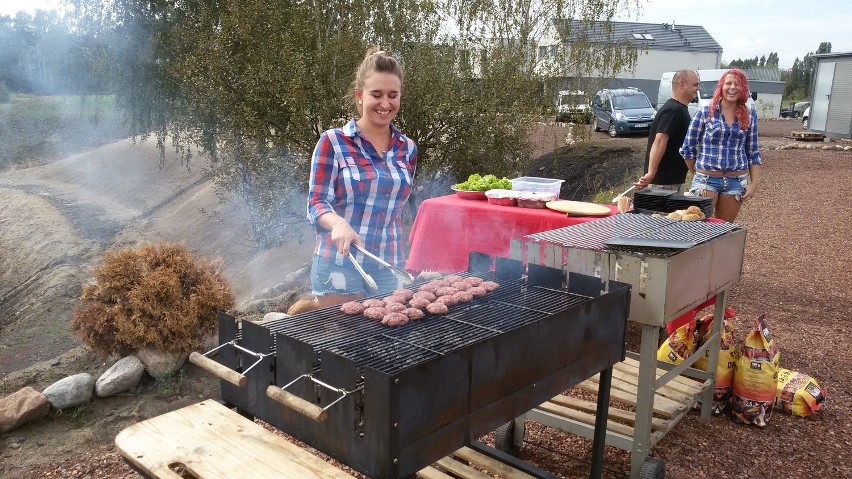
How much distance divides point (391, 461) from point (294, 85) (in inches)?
323

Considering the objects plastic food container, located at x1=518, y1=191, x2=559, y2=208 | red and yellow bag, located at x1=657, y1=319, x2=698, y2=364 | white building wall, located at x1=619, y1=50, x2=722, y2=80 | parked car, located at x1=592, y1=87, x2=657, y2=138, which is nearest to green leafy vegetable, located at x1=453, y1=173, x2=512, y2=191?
plastic food container, located at x1=518, y1=191, x2=559, y2=208

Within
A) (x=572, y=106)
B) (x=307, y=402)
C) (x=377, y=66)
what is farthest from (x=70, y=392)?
(x=572, y=106)

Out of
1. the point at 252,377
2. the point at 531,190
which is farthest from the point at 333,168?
the point at 531,190

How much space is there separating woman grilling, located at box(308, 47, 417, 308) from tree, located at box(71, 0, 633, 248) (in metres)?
6.25

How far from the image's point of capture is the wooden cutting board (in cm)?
438

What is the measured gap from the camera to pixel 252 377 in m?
2.17

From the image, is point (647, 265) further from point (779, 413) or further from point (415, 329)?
point (779, 413)

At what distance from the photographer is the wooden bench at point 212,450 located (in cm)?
193

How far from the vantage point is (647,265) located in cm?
289

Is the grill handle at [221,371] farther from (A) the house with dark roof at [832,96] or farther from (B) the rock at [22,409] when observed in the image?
(A) the house with dark roof at [832,96]

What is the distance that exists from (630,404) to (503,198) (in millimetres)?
1812

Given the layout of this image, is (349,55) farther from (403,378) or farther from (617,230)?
(403,378)

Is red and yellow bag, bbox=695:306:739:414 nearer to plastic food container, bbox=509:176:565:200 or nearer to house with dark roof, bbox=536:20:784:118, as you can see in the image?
plastic food container, bbox=509:176:565:200

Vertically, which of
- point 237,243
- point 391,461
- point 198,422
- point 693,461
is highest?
point 391,461
